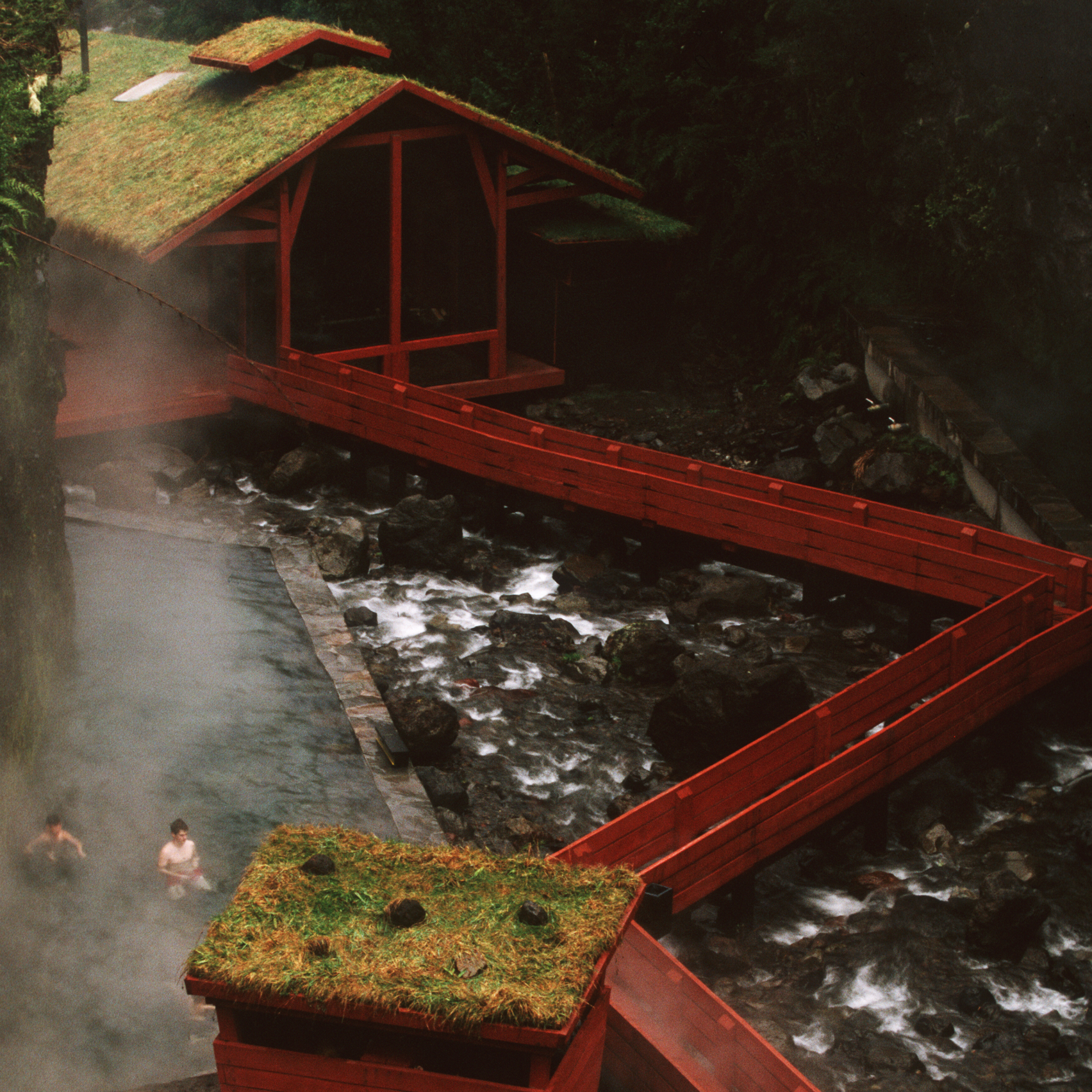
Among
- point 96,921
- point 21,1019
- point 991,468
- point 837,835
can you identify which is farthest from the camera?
point 991,468

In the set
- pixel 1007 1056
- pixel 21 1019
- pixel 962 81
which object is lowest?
pixel 1007 1056

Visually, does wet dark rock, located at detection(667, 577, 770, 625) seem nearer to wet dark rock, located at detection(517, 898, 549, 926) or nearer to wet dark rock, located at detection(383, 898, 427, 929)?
wet dark rock, located at detection(517, 898, 549, 926)

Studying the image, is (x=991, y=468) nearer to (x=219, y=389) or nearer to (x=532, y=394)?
(x=532, y=394)

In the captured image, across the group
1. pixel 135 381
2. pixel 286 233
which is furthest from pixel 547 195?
pixel 135 381

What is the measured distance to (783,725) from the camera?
37.1ft

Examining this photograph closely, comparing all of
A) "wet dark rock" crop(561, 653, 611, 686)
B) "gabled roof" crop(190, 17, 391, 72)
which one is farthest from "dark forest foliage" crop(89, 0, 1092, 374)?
"wet dark rock" crop(561, 653, 611, 686)

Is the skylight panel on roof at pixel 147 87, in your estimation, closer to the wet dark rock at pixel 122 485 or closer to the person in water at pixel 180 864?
the wet dark rock at pixel 122 485

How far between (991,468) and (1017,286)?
428 centimetres

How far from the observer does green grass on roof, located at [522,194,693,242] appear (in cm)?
2239

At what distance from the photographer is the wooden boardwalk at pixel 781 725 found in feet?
26.5

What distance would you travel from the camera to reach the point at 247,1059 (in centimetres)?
619

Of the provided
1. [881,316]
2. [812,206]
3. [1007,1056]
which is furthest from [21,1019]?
[812,206]

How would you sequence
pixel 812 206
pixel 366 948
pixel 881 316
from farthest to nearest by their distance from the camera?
pixel 812 206
pixel 881 316
pixel 366 948

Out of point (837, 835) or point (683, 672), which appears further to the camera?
point (683, 672)
